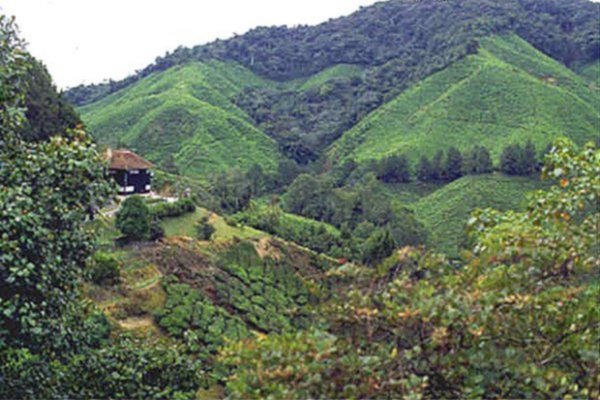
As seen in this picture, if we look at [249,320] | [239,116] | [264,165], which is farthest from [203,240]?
[239,116]

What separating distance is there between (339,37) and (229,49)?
13.4m

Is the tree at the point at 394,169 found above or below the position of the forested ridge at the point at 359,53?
below

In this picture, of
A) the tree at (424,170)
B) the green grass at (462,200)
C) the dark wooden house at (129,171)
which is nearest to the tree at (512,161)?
the green grass at (462,200)

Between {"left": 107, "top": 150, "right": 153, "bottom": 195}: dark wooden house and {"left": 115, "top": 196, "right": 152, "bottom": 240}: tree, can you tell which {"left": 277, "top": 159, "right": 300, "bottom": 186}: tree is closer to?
{"left": 107, "top": 150, "right": 153, "bottom": 195}: dark wooden house

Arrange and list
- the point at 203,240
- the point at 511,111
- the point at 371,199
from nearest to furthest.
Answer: the point at 203,240 → the point at 371,199 → the point at 511,111

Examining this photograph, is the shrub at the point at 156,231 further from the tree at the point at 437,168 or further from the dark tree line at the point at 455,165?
the tree at the point at 437,168

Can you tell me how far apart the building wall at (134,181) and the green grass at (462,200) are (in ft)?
51.0

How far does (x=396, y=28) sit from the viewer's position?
271 feet

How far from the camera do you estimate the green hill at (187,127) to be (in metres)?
50.6

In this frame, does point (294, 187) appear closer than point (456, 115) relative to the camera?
Yes

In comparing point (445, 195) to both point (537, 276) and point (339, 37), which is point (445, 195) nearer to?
point (537, 276)

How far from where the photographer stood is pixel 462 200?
39.8 metres

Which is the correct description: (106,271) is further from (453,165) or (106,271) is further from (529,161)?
(453,165)

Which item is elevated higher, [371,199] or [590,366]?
[590,366]
